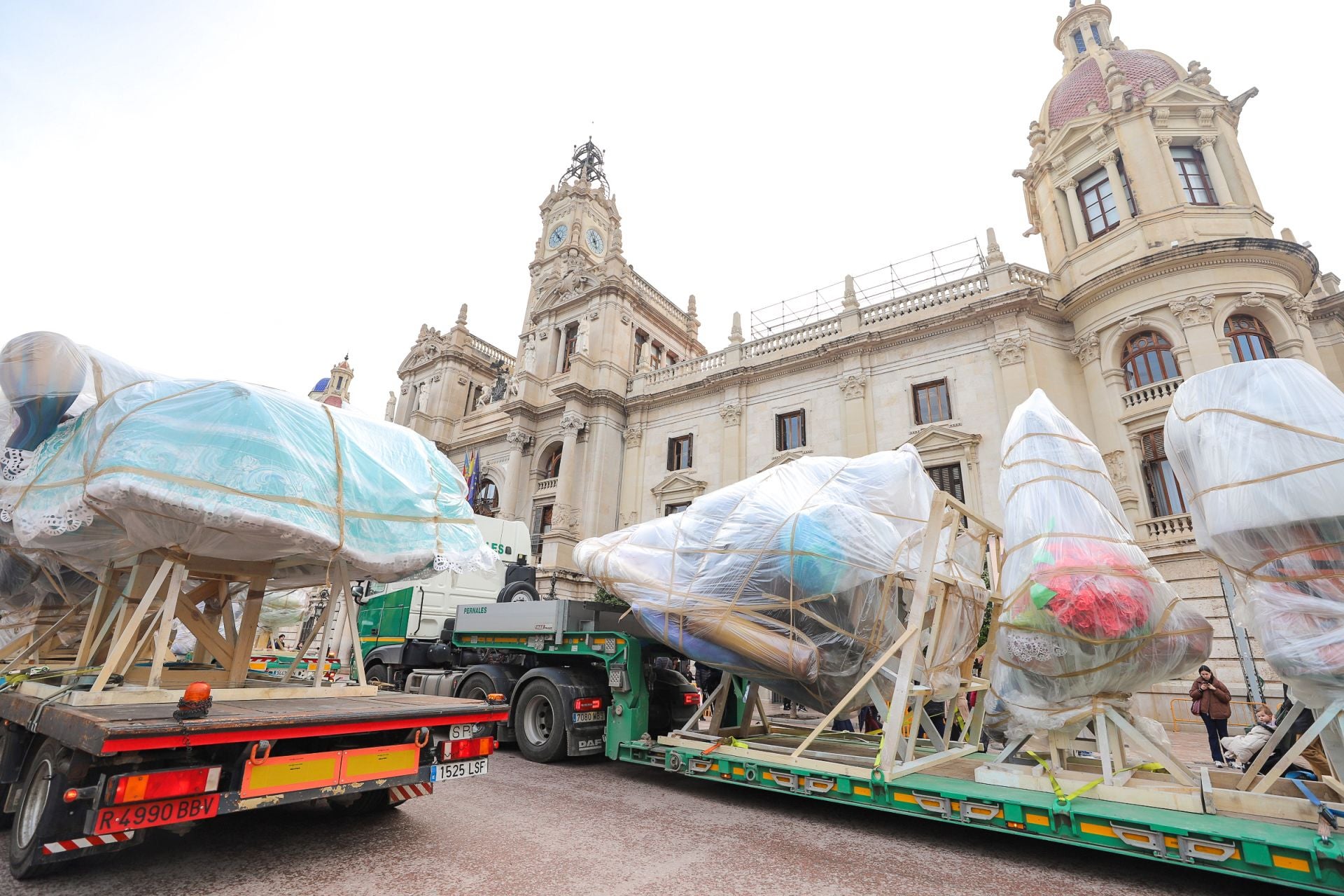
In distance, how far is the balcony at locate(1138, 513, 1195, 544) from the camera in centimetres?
1533

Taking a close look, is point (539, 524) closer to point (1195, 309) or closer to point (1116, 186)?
point (1195, 309)

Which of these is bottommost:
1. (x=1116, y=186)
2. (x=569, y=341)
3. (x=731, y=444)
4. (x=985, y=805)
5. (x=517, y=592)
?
(x=985, y=805)

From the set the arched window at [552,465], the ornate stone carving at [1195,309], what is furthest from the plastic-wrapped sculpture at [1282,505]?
the arched window at [552,465]

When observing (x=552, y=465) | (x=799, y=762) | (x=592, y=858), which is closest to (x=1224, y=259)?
(x=799, y=762)

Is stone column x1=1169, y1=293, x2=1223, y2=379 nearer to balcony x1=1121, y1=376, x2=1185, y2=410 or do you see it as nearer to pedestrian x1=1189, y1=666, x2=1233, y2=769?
balcony x1=1121, y1=376, x2=1185, y2=410

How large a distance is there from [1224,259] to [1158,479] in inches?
240

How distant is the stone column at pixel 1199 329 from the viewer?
16047 mm

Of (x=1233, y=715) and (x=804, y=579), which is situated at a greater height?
(x=804, y=579)

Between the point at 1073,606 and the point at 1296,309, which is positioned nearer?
the point at 1073,606

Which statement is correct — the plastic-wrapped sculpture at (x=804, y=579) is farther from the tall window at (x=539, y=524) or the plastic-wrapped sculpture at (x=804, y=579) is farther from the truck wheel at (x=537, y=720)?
the tall window at (x=539, y=524)

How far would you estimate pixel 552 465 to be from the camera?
29.7m

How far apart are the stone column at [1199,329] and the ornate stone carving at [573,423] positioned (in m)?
20.4

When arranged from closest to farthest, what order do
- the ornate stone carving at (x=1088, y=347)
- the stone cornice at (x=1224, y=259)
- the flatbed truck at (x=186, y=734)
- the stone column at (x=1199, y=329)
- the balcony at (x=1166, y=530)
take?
the flatbed truck at (x=186, y=734) → the balcony at (x=1166, y=530) → the stone column at (x=1199, y=329) → the stone cornice at (x=1224, y=259) → the ornate stone carving at (x=1088, y=347)

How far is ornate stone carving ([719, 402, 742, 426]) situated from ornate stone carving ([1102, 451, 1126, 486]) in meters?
11.9
